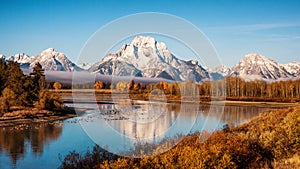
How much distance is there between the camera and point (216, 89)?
8008mm

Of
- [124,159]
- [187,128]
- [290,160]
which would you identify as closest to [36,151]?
[124,159]

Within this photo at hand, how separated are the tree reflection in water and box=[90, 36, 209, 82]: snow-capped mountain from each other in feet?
30.4

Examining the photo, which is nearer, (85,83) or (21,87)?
(85,83)

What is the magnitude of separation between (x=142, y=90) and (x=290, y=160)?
535 cm

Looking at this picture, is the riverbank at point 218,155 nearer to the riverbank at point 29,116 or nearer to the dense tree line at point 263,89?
the riverbank at point 29,116

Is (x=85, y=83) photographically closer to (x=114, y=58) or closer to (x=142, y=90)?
(x=114, y=58)

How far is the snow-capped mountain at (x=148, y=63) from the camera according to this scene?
6.60 meters

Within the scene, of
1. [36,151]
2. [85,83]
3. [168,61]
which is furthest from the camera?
[36,151]

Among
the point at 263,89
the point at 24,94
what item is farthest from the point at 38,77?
the point at 263,89

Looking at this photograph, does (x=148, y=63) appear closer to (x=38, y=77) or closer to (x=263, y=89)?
(x=38, y=77)

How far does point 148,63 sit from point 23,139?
15184mm

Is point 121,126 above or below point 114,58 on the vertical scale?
below

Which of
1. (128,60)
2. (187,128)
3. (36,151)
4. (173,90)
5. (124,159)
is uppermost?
(128,60)

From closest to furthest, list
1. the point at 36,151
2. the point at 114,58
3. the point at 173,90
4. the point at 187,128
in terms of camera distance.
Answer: the point at 114,58
the point at 187,128
the point at 173,90
the point at 36,151
